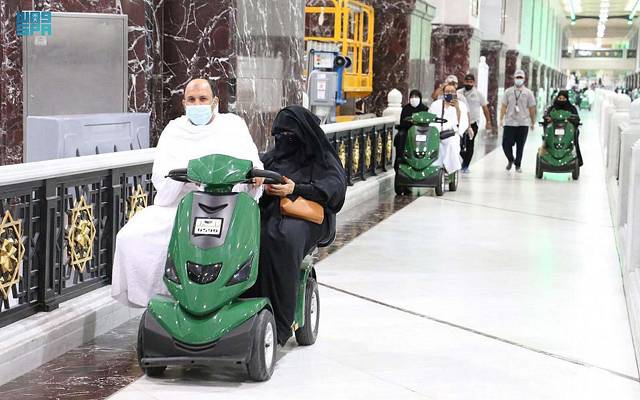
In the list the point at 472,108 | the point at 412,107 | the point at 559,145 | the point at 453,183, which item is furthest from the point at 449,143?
the point at 472,108

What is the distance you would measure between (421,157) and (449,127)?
1.96 feet

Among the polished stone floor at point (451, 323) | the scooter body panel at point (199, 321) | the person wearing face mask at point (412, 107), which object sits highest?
the person wearing face mask at point (412, 107)

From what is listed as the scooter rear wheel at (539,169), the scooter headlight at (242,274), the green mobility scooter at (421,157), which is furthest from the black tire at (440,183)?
the scooter headlight at (242,274)

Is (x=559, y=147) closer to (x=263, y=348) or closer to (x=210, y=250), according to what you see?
(x=263, y=348)

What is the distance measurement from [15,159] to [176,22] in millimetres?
1599

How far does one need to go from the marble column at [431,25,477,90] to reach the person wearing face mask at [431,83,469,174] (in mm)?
9855

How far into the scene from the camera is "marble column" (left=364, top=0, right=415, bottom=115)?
61.2 feet

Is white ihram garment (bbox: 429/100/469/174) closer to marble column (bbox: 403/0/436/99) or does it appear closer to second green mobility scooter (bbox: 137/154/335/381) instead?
marble column (bbox: 403/0/436/99)

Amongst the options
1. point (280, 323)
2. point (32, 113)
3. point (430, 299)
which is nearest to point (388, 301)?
point (430, 299)

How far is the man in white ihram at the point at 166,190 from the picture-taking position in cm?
555

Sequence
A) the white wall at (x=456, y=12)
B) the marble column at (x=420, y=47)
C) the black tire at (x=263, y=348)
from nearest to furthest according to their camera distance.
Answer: the black tire at (x=263, y=348) → the marble column at (x=420, y=47) → the white wall at (x=456, y=12)

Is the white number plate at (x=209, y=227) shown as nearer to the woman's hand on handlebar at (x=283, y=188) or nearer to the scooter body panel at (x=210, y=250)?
the scooter body panel at (x=210, y=250)

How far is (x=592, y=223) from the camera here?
1191 centimetres

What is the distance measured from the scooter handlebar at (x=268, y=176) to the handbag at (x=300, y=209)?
0.16 meters
